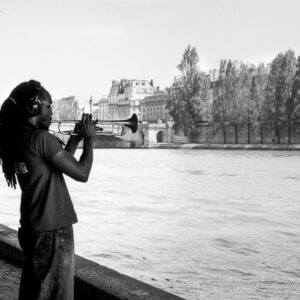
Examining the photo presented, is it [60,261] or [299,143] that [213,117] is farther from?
[60,261]

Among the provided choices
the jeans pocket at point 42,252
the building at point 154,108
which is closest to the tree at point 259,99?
the jeans pocket at point 42,252

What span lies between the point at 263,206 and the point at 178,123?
50.0 m

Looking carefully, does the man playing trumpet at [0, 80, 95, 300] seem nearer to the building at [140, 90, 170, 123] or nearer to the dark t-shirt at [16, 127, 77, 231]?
the dark t-shirt at [16, 127, 77, 231]

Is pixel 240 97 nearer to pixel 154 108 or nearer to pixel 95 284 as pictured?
pixel 95 284

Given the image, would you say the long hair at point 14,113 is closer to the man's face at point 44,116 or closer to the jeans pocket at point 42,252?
the man's face at point 44,116

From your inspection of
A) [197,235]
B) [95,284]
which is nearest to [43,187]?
[95,284]

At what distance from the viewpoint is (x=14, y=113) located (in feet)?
9.94

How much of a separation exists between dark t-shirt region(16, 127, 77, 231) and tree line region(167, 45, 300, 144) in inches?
2163

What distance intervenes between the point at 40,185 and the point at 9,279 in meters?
2.03

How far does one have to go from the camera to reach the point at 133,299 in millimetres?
3656

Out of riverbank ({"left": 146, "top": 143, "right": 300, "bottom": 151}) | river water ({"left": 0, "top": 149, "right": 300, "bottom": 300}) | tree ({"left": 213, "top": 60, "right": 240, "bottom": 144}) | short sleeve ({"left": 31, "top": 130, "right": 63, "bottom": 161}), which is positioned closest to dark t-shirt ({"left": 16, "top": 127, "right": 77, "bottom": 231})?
short sleeve ({"left": 31, "top": 130, "right": 63, "bottom": 161})

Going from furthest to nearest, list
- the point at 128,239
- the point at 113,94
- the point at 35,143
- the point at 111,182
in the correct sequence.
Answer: the point at 113,94 → the point at 111,182 → the point at 128,239 → the point at 35,143

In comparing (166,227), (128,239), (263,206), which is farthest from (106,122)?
(263,206)

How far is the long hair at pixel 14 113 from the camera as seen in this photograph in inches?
118
